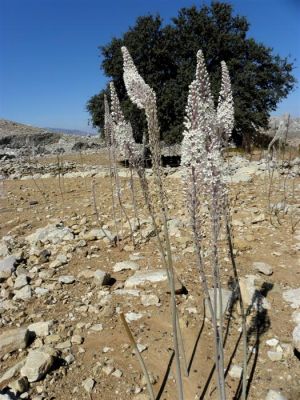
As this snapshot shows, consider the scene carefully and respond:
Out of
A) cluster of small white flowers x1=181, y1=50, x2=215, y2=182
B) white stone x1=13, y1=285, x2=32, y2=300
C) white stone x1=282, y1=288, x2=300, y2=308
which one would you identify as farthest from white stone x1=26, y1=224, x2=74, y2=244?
cluster of small white flowers x1=181, y1=50, x2=215, y2=182

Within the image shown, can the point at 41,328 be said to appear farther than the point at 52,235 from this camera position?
No

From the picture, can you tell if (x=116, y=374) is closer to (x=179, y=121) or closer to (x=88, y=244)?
(x=88, y=244)

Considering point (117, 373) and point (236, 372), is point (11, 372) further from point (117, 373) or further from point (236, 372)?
point (236, 372)

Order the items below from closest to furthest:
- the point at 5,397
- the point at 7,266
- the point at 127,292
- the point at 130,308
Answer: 1. the point at 5,397
2. the point at 130,308
3. the point at 127,292
4. the point at 7,266

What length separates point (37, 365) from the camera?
12.4 feet

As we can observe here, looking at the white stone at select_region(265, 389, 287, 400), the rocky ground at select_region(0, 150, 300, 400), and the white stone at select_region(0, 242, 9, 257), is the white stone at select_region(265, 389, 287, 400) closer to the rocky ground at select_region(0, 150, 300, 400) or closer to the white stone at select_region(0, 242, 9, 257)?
the rocky ground at select_region(0, 150, 300, 400)

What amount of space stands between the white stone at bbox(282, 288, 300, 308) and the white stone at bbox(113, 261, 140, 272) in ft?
7.24

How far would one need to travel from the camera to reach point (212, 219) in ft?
8.62

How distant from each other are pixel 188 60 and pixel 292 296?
17.0 metres

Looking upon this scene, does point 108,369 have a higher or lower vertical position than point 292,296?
lower

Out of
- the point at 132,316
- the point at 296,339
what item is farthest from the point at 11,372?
the point at 296,339

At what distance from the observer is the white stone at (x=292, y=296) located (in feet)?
16.2

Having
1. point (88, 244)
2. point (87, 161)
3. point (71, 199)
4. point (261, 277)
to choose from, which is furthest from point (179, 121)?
point (261, 277)

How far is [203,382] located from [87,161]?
763 inches
